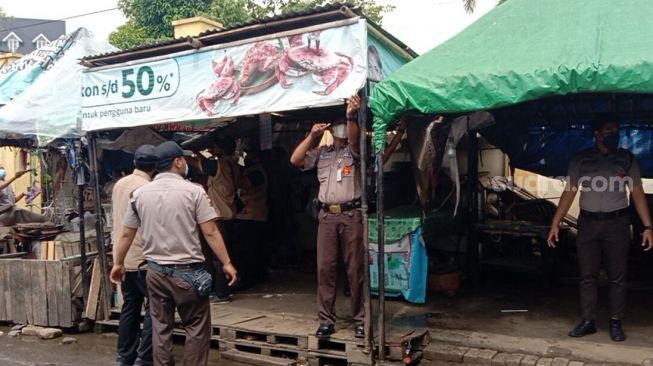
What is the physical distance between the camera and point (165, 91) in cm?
622

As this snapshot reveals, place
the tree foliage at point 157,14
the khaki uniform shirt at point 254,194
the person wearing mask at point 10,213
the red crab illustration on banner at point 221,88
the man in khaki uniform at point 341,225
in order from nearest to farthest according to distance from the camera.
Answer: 1. the man in khaki uniform at point 341,225
2. the red crab illustration on banner at point 221,88
3. the khaki uniform shirt at point 254,194
4. the person wearing mask at point 10,213
5. the tree foliage at point 157,14

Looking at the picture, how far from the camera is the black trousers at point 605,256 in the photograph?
16.9 feet

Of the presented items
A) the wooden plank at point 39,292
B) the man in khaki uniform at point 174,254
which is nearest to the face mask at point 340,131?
the man in khaki uniform at point 174,254

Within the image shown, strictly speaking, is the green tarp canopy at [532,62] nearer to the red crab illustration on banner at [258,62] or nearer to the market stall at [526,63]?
the market stall at [526,63]

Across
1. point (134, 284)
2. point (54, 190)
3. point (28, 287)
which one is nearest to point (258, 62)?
point (134, 284)

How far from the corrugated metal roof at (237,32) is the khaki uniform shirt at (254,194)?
204 centimetres

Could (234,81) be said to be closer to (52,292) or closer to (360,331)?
(360,331)

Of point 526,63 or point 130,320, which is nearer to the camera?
point 526,63

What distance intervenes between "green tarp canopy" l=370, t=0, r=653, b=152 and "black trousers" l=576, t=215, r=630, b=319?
156 centimetres

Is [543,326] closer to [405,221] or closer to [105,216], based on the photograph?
[405,221]

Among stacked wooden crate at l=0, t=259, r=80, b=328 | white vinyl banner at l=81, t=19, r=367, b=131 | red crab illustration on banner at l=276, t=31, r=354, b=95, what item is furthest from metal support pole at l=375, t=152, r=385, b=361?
stacked wooden crate at l=0, t=259, r=80, b=328

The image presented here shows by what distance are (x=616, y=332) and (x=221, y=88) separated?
4.37 meters

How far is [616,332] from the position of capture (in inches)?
203

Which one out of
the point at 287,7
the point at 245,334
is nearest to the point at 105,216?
the point at 245,334
